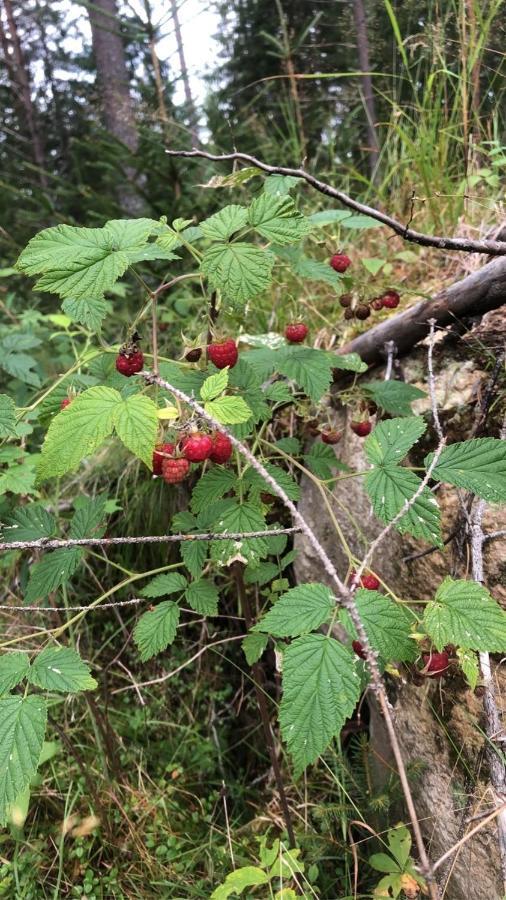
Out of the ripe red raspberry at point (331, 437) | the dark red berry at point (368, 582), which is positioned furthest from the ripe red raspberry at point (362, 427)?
the dark red berry at point (368, 582)

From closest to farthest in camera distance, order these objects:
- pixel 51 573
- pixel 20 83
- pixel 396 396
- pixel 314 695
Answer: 1. pixel 314 695
2. pixel 51 573
3. pixel 396 396
4. pixel 20 83

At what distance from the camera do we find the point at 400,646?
74 cm

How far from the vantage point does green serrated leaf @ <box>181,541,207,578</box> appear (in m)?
1.07

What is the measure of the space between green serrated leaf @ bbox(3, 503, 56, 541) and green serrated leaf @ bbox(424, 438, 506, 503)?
0.77m

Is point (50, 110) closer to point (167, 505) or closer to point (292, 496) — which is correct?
point (167, 505)

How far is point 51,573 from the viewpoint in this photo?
3.34ft

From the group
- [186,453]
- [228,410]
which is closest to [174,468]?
[186,453]

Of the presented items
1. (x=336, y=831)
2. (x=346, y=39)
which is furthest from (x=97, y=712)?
(x=346, y=39)

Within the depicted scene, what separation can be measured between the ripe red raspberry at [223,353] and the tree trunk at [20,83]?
28.4ft

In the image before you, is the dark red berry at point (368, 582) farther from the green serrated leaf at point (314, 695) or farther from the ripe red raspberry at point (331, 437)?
the ripe red raspberry at point (331, 437)

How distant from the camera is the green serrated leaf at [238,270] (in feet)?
2.79

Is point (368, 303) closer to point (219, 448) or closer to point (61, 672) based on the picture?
point (219, 448)

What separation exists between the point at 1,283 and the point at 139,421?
15.6 feet

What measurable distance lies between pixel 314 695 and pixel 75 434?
1.58 feet
